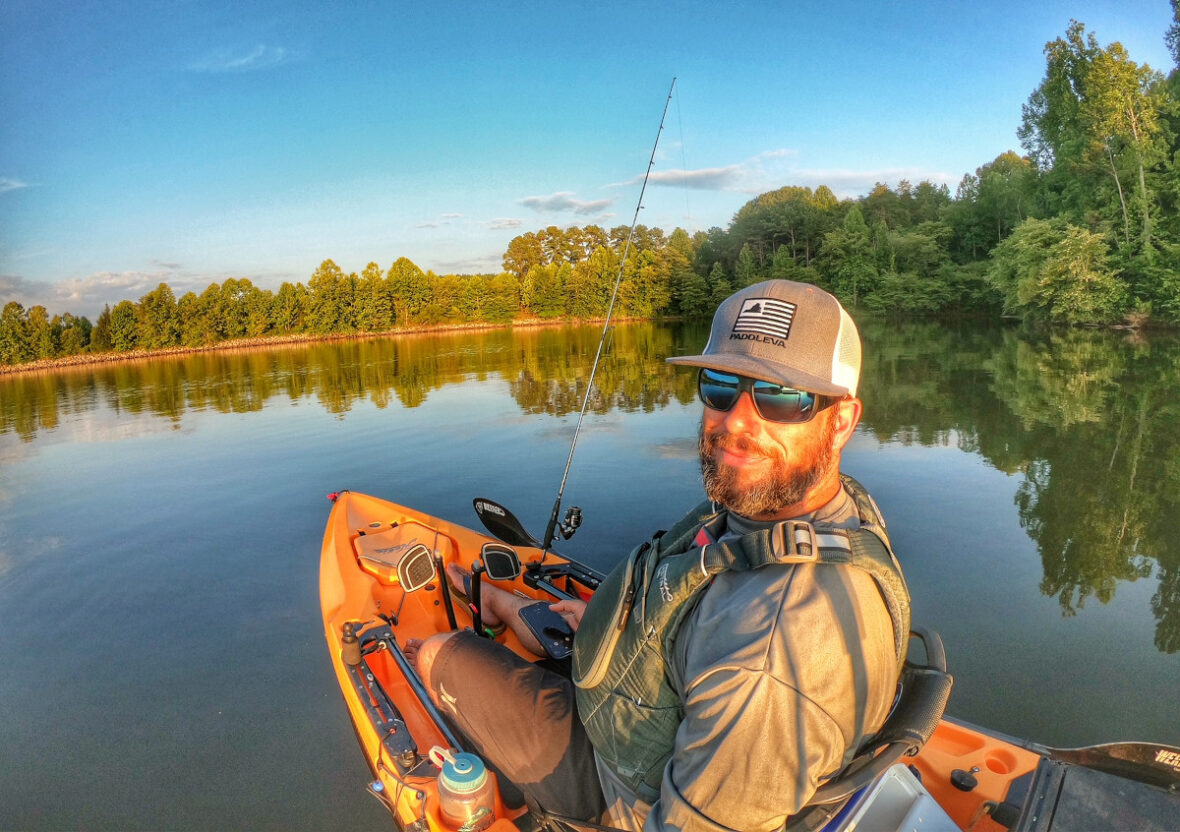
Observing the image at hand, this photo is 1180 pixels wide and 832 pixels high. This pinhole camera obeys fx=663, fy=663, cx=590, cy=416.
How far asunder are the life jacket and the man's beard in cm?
16

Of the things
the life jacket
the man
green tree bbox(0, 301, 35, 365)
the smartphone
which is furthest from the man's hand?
green tree bbox(0, 301, 35, 365)

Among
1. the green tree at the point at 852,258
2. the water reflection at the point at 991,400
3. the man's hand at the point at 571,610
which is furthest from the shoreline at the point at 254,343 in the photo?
the man's hand at the point at 571,610

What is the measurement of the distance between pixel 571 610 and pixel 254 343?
69944 mm

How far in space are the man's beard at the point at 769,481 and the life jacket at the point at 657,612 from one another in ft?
0.53

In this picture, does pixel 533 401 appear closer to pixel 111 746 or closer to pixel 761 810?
pixel 111 746

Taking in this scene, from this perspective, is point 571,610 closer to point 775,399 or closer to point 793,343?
point 775,399

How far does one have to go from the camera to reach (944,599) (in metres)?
5.48

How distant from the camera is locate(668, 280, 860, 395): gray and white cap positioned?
1.79 m

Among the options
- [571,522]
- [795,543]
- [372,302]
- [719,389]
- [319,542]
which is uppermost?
[372,302]

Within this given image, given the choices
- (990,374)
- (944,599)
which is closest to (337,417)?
(944,599)

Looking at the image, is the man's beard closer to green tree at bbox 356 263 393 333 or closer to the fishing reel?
the fishing reel

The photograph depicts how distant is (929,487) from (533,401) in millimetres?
10270

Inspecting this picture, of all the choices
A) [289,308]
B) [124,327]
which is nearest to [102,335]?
[124,327]

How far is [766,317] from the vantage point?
6.13 ft
